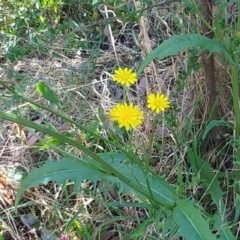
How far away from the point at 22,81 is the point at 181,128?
2.37ft

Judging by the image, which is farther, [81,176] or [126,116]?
[81,176]

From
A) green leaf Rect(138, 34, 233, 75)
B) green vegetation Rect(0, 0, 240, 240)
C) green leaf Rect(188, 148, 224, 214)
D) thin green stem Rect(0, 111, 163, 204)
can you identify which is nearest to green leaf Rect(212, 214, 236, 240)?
green vegetation Rect(0, 0, 240, 240)

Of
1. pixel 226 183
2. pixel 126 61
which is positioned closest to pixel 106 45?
pixel 126 61

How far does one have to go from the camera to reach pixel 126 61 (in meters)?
2.32

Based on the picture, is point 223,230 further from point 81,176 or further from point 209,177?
point 81,176

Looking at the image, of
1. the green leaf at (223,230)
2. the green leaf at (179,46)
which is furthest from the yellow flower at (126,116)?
the green leaf at (223,230)

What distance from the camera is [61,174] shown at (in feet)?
4.66

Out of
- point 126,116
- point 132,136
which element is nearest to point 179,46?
point 126,116

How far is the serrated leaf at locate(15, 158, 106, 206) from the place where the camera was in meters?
1.37

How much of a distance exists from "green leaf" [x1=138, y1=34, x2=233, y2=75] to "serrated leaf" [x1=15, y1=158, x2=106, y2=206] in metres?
0.27

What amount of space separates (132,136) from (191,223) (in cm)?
50

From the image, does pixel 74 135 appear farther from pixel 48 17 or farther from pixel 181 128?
pixel 48 17

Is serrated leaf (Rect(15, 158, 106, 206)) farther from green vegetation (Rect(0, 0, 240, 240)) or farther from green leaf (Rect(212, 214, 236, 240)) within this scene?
green leaf (Rect(212, 214, 236, 240))

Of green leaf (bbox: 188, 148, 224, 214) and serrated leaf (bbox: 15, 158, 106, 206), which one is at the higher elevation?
serrated leaf (bbox: 15, 158, 106, 206)
